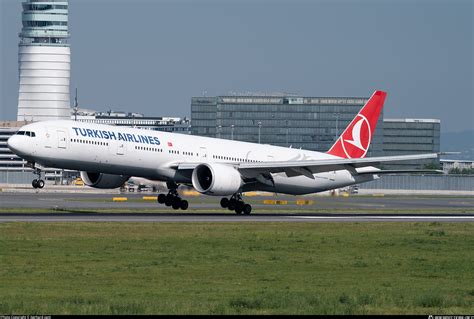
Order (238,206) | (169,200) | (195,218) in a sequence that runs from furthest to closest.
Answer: (169,200) → (238,206) → (195,218)

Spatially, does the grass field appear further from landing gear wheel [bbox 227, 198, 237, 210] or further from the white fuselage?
landing gear wheel [bbox 227, 198, 237, 210]

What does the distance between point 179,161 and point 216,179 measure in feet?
12.4

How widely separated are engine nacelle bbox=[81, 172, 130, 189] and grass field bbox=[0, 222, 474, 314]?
50.9 feet

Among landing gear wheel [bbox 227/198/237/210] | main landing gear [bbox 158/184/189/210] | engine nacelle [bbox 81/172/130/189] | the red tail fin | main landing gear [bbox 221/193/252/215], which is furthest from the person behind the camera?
the red tail fin

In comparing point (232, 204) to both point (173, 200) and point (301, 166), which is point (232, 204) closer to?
point (173, 200)

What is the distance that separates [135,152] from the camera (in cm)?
5772

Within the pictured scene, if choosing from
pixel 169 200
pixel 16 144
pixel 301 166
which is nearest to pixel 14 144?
pixel 16 144

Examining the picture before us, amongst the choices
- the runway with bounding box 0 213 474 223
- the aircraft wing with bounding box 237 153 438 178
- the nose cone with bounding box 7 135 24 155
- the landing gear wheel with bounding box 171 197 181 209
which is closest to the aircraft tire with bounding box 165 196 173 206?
the landing gear wheel with bounding box 171 197 181 209

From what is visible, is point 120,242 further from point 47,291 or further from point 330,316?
point 330,316

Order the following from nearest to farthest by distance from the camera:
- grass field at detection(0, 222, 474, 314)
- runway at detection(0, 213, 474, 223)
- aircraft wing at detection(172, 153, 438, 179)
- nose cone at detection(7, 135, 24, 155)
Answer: grass field at detection(0, 222, 474, 314) → runway at detection(0, 213, 474, 223) → nose cone at detection(7, 135, 24, 155) → aircraft wing at detection(172, 153, 438, 179)

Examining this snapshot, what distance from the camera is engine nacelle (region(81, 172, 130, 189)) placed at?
61625mm

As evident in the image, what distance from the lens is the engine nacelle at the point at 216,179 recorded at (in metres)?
57.0

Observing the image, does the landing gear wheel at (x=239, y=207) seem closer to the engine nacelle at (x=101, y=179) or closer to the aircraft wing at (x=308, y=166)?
the aircraft wing at (x=308, y=166)

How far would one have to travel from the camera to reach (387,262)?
110 feet
